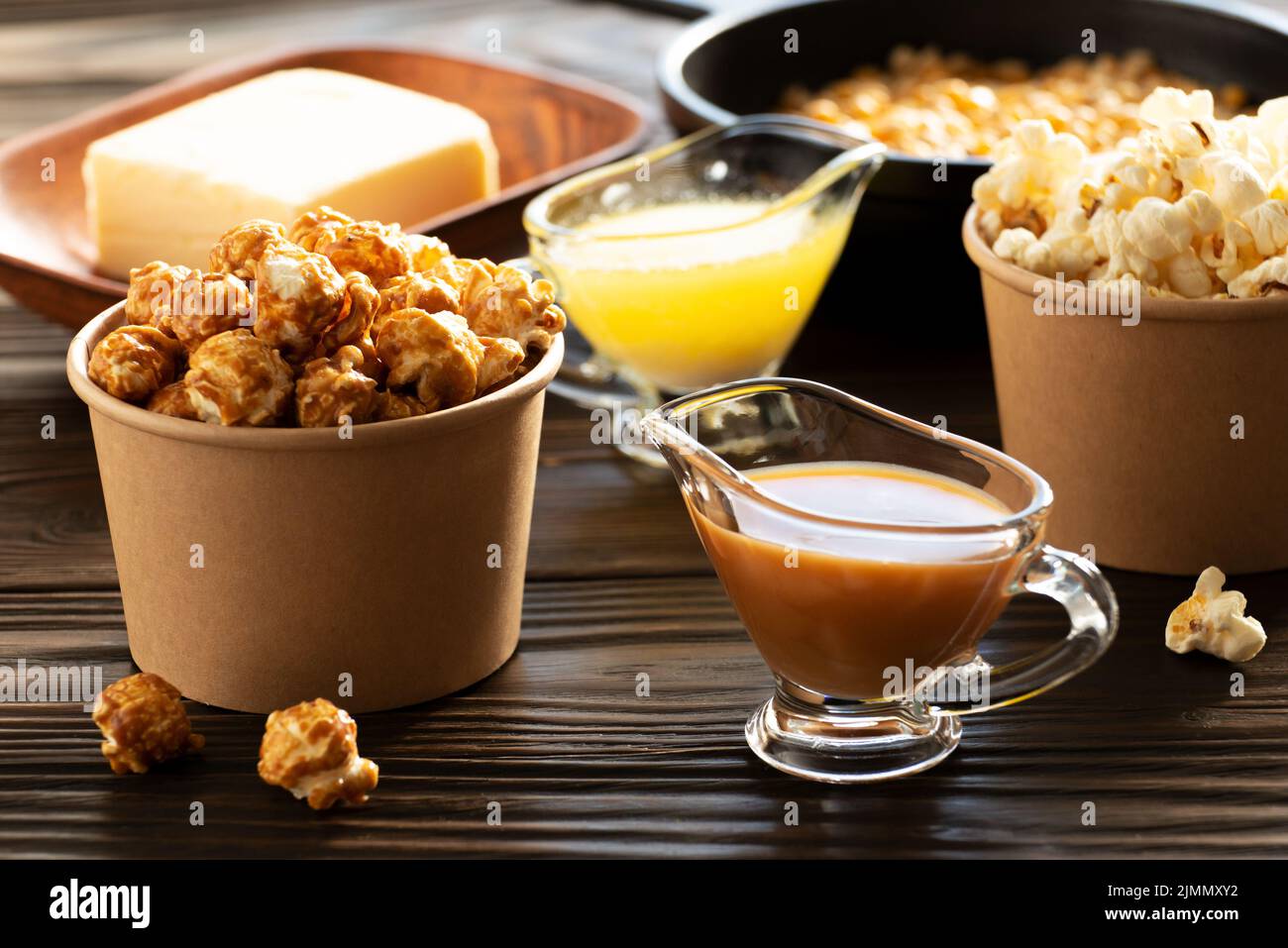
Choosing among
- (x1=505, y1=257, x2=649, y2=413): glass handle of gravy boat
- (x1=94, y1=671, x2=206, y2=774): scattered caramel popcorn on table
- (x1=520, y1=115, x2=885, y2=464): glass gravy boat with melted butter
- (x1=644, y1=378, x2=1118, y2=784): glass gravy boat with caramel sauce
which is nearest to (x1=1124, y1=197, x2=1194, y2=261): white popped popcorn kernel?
(x1=644, y1=378, x2=1118, y2=784): glass gravy boat with caramel sauce

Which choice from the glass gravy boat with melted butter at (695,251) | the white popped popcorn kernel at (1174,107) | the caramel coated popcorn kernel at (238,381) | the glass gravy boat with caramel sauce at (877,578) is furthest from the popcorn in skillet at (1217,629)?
the caramel coated popcorn kernel at (238,381)

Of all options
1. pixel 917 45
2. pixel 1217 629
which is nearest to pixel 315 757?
pixel 1217 629

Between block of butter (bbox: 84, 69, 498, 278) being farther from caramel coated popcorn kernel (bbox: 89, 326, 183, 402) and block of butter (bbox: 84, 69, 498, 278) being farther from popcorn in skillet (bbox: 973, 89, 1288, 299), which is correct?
popcorn in skillet (bbox: 973, 89, 1288, 299)

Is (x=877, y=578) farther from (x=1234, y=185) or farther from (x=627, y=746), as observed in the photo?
(x=1234, y=185)
